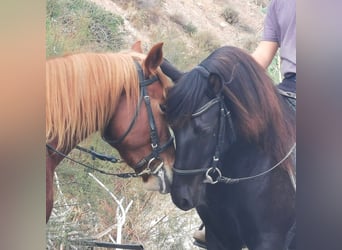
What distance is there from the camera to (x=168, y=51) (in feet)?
10.3

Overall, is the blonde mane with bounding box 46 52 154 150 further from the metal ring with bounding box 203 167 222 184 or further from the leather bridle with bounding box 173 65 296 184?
the metal ring with bounding box 203 167 222 184

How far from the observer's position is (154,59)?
3.03m

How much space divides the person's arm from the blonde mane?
60cm

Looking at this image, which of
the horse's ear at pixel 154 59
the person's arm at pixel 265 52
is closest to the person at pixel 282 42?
the person's arm at pixel 265 52

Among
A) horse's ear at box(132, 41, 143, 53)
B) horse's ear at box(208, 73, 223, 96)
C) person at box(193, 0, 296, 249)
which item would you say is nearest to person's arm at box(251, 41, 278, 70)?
person at box(193, 0, 296, 249)

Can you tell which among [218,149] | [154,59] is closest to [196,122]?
[218,149]

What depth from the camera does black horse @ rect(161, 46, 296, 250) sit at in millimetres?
2979

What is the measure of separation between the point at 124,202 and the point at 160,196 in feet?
0.70

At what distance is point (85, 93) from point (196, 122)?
572 millimetres

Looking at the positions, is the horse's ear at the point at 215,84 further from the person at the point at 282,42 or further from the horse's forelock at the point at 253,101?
the person at the point at 282,42

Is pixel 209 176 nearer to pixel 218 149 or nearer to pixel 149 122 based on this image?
pixel 218 149

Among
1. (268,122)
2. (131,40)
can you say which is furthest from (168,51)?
(268,122)

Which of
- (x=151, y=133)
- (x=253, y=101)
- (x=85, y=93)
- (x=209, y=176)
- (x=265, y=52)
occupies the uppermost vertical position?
(x=265, y=52)
